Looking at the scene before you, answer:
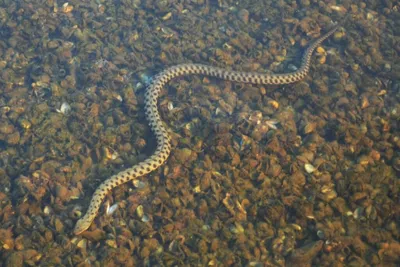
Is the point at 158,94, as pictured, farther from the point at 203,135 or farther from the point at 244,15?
the point at 244,15

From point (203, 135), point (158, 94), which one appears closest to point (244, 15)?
point (158, 94)

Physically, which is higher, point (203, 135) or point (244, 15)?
point (244, 15)

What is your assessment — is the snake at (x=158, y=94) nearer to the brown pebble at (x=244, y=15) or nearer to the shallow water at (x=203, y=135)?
the shallow water at (x=203, y=135)

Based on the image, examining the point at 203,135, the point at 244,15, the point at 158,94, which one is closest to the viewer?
the point at 203,135

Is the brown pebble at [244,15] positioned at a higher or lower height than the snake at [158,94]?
higher

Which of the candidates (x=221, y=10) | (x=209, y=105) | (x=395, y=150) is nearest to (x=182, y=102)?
(x=209, y=105)

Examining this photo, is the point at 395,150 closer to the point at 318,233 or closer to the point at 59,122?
the point at 318,233

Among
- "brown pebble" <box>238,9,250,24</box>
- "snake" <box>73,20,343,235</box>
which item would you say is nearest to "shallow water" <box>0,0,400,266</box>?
"brown pebble" <box>238,9,250,24</box>

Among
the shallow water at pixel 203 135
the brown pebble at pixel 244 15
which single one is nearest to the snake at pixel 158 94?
the shallow water at pixel 203 135

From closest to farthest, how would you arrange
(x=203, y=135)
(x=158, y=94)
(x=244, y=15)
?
(x=203, y=135)
(x=158, y=94)
(x=244, y=15)

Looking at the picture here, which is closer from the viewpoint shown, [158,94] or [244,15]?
[158,94]
